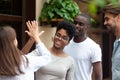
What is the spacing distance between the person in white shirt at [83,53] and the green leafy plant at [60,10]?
0.56 meters

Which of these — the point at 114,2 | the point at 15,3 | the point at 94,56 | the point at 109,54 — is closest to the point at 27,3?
the point at 15,3

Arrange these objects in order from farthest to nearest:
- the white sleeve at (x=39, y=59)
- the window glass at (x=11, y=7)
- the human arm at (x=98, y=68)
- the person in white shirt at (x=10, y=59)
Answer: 1. the window glass at (x=11, y=7)
2. the human arm at (x=98, y=68)
3. the white sleeve at (x=39, y=59)
4. the person in white shirt at (x=10, y=59)

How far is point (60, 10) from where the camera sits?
16.0 ft

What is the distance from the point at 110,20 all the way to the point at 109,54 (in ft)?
13.1

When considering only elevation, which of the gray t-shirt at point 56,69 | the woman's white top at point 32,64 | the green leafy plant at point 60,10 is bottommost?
the gray t-shirt at point 56,69

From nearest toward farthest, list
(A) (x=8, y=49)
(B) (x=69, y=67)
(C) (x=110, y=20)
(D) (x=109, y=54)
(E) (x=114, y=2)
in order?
(E) (x=114, y=2), (A) (x=8, y=49), (C) (x=110, y=20), (B) (x=69, y=67), (D) (x=109, y=54)

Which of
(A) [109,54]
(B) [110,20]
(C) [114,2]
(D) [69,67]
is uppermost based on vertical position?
(C) [114,2]

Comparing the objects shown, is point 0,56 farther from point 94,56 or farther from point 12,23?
point 12,23

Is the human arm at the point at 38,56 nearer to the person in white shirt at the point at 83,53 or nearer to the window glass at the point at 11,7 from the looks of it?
the person in white shirt at the point at 83,53

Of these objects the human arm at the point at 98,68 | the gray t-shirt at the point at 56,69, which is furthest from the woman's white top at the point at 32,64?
the human arm at the point at 98,68

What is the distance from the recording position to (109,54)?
7293 millimetres

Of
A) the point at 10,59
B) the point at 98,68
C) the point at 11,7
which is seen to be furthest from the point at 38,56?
the point at 11,7

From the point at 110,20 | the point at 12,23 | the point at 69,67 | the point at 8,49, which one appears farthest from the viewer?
the point at 12,23

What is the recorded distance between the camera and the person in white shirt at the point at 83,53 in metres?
4.15
